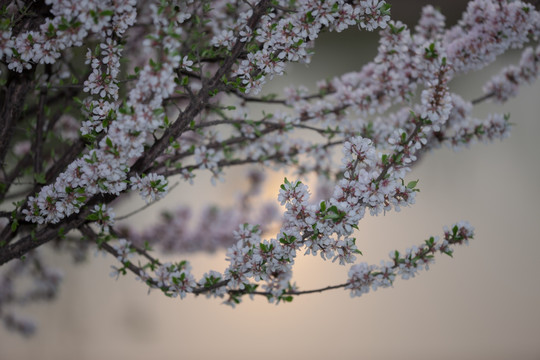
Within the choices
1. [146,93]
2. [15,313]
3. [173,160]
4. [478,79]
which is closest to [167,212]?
[173,160]

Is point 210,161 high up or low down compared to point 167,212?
down

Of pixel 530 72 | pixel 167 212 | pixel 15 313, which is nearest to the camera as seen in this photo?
pixel 530 72

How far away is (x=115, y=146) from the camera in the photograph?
44.2 inches

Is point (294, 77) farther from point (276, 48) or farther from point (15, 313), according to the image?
point (276, 48)

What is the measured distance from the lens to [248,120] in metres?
1.62

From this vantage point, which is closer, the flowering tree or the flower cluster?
the flowering tree

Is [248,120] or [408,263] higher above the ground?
[248,120]

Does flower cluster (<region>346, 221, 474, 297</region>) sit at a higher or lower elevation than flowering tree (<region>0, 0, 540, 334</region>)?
lower

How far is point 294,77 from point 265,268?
3306 mm

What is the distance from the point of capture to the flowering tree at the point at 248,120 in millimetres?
1126

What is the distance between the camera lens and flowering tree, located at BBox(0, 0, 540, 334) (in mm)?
1126

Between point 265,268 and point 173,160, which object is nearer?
point 265,268

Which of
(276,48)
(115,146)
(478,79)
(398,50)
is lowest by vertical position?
(115,146)

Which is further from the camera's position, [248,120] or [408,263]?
[248,120]
